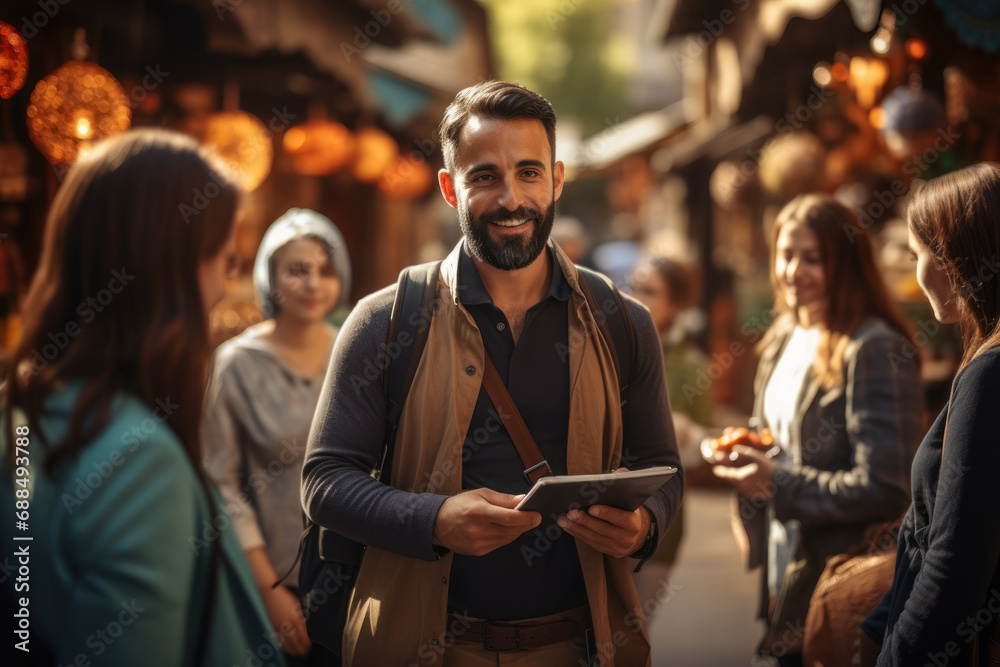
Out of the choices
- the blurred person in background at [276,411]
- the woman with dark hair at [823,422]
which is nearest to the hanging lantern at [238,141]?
the blurred person in background at [276,411]

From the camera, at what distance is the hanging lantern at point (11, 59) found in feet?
13.5

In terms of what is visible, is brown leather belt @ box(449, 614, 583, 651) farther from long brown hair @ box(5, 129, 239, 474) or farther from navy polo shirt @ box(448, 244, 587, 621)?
long brown hair @ box(5, 129, 239, 474)

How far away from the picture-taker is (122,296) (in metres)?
1.57

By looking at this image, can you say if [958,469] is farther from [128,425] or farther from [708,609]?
[708,609]

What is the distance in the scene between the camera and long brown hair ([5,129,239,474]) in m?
1.53

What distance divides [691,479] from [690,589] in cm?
310

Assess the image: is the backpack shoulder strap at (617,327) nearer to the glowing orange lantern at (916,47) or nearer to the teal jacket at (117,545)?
the teal jacket at (117,545)

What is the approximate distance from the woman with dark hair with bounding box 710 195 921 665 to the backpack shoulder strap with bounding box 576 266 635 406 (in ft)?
3.34

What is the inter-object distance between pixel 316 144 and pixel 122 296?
19.2ft

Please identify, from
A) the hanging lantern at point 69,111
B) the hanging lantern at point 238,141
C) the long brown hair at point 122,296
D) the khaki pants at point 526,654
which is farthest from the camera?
the hanging lantern at point 238,141

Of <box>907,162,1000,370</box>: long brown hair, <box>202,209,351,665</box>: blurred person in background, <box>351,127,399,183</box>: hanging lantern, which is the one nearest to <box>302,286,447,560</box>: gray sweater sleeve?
<box>202,209,351,665</box>: blurred person in background

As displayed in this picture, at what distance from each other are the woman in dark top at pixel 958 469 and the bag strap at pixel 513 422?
977 millimetres

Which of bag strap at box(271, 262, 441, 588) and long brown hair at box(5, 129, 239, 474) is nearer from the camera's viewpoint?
long brown hair at box(5, 129, 239, 474)

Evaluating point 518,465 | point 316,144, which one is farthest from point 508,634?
point 316,144
